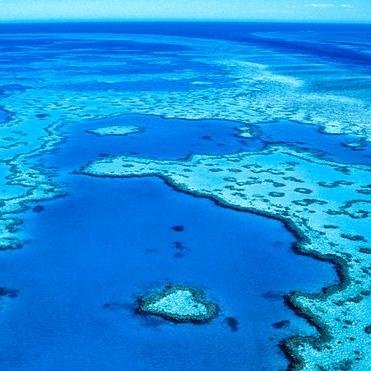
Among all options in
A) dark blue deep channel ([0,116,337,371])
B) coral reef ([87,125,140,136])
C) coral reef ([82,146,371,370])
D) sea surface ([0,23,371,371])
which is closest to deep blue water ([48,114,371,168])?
sea surface ([0,23,371,371])

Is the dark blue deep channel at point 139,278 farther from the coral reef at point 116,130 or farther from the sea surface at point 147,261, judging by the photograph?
the coral reef at point 116,130

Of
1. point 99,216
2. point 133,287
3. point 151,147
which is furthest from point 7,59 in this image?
point 133,287

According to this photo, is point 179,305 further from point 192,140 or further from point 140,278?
point 192,140

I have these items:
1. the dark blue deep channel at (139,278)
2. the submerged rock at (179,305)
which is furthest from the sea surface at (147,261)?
the submerged rock at (179,305)

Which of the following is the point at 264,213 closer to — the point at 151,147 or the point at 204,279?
the point at 204,279

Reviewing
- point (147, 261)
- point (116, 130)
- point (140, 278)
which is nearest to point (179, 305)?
point (140, 278)
